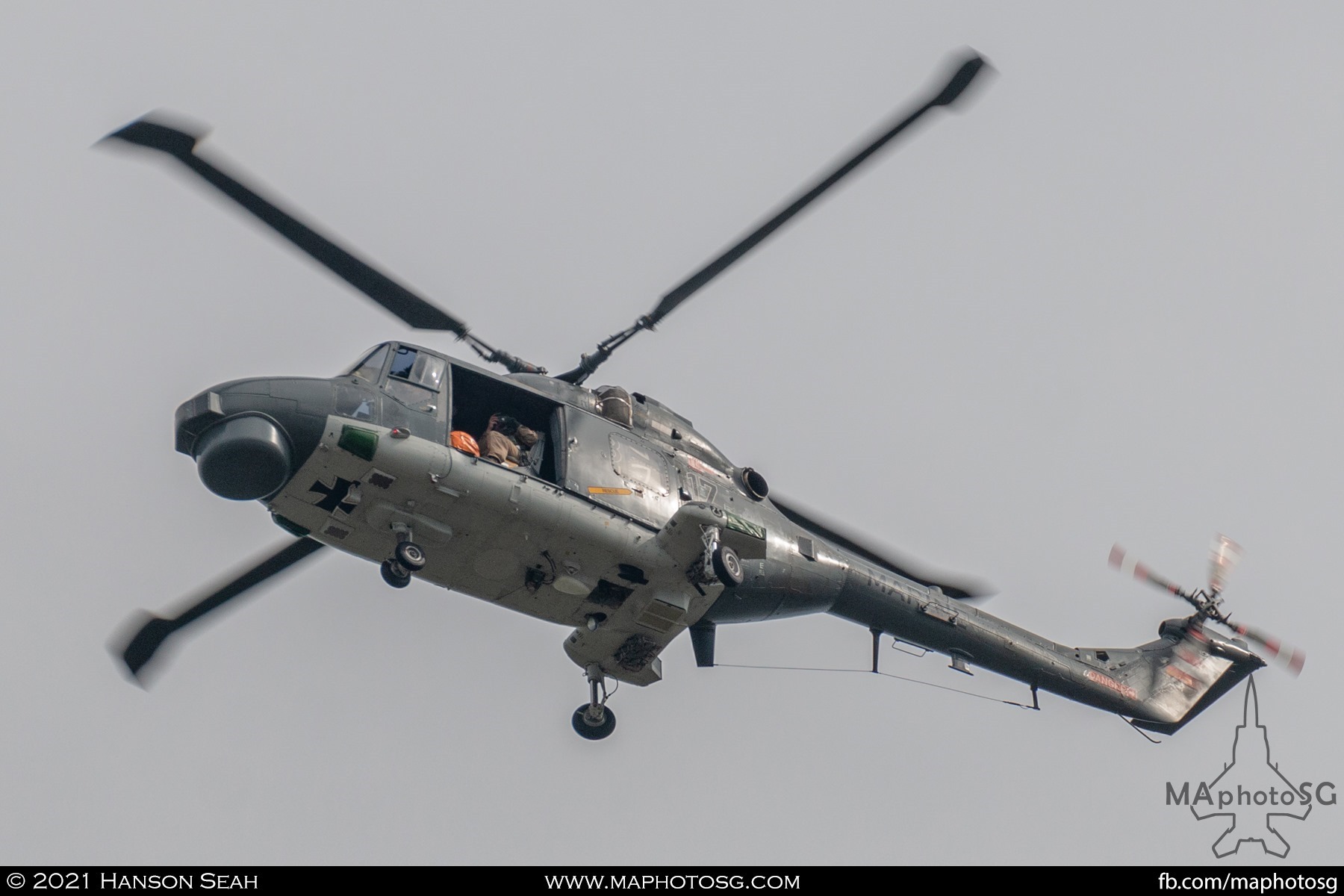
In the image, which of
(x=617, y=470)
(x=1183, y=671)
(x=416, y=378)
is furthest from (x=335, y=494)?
(x=1183, y=671)

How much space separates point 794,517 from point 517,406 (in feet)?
15.0

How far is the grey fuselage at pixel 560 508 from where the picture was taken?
1524cm

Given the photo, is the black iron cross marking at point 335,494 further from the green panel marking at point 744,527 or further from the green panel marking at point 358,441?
the green panel marking at point 744,527

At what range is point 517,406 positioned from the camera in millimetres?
Answer: 17219

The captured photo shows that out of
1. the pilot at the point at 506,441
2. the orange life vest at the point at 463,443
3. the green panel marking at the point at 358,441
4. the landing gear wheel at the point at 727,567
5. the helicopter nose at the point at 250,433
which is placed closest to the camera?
the helicopter nose at the point at 250,433

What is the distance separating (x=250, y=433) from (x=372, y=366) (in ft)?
6.39

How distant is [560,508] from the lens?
1617 cm

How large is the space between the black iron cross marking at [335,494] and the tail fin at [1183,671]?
12.1 m

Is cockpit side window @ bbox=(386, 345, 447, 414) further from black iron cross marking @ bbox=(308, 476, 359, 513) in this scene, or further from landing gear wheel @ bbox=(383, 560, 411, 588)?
landing gear wheel @ bbox=(383, 560, 411, 588)

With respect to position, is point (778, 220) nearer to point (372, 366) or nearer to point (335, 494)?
point (372, 366)

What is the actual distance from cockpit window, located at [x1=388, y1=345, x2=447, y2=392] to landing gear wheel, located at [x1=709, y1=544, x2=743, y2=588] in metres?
3.50

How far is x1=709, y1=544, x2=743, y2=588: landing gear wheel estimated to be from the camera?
16.6 metres

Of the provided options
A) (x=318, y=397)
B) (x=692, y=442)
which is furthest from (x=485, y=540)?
(x=692, y=442)

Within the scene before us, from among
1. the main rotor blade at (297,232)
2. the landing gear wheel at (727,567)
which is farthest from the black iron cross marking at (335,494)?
the landing gear wheel at (727,567)
